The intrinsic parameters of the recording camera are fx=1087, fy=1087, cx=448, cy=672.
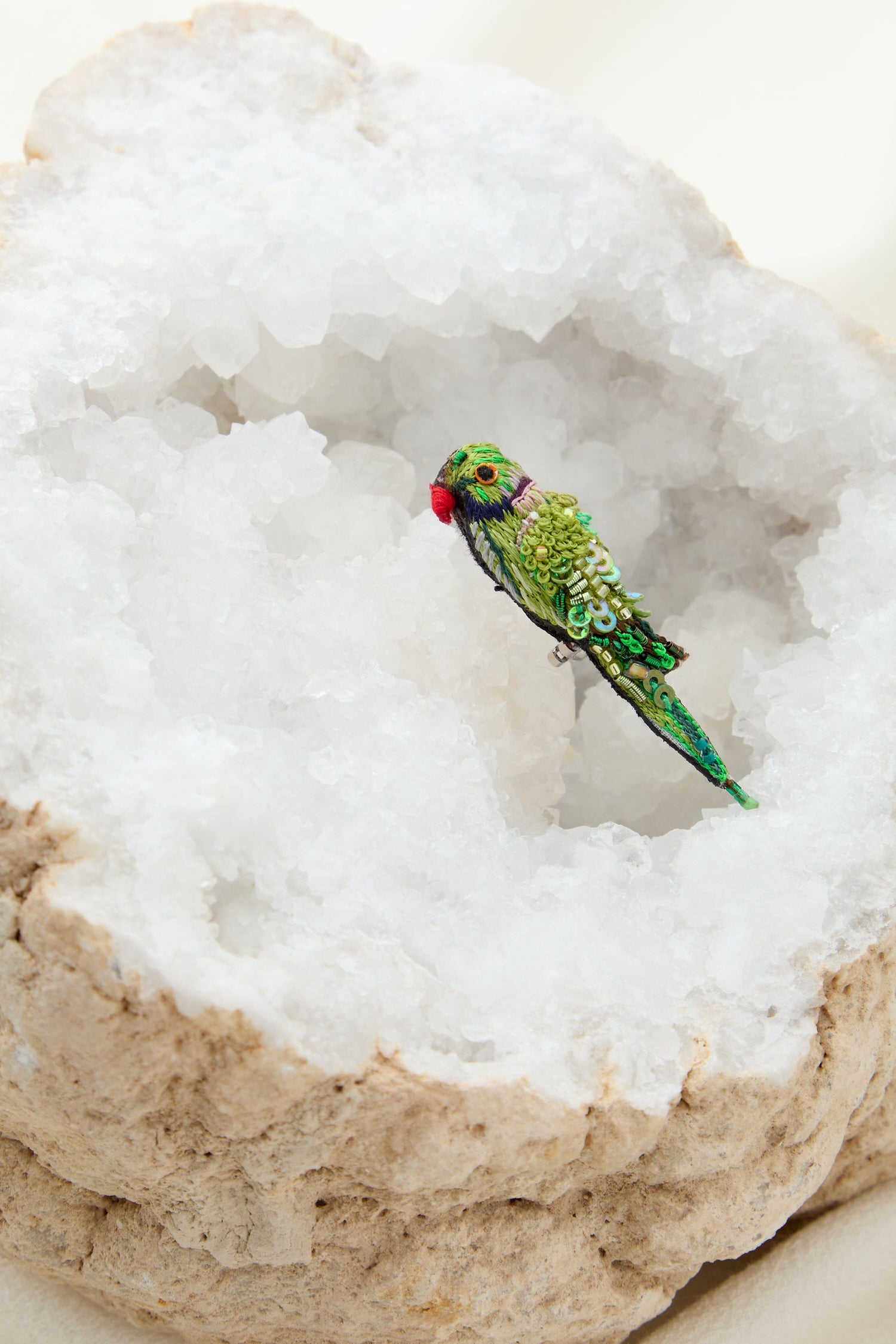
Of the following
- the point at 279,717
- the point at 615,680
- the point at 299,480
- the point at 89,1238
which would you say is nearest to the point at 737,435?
the point at 615,680

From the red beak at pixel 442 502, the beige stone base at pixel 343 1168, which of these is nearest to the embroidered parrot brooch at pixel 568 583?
the red beak at pixel 442 502

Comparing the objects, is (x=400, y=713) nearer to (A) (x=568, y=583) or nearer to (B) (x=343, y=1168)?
(A) (x=568, y=583)

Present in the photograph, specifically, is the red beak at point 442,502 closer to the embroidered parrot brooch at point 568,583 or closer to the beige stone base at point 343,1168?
the embroidered parrot brooch at point 568,583

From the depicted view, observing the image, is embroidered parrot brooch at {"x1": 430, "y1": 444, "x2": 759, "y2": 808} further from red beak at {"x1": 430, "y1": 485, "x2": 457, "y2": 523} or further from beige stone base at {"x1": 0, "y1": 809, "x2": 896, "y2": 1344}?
beige stone base at {"x1": 0, "y1": 809, "x2": 896, "y2": 1344}

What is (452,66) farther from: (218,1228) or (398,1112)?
(218,1228)

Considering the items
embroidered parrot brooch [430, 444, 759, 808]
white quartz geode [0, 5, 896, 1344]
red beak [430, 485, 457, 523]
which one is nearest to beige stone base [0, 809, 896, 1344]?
white quartz geode [0, 5, 896, 1344]

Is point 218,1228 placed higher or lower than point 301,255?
lower
